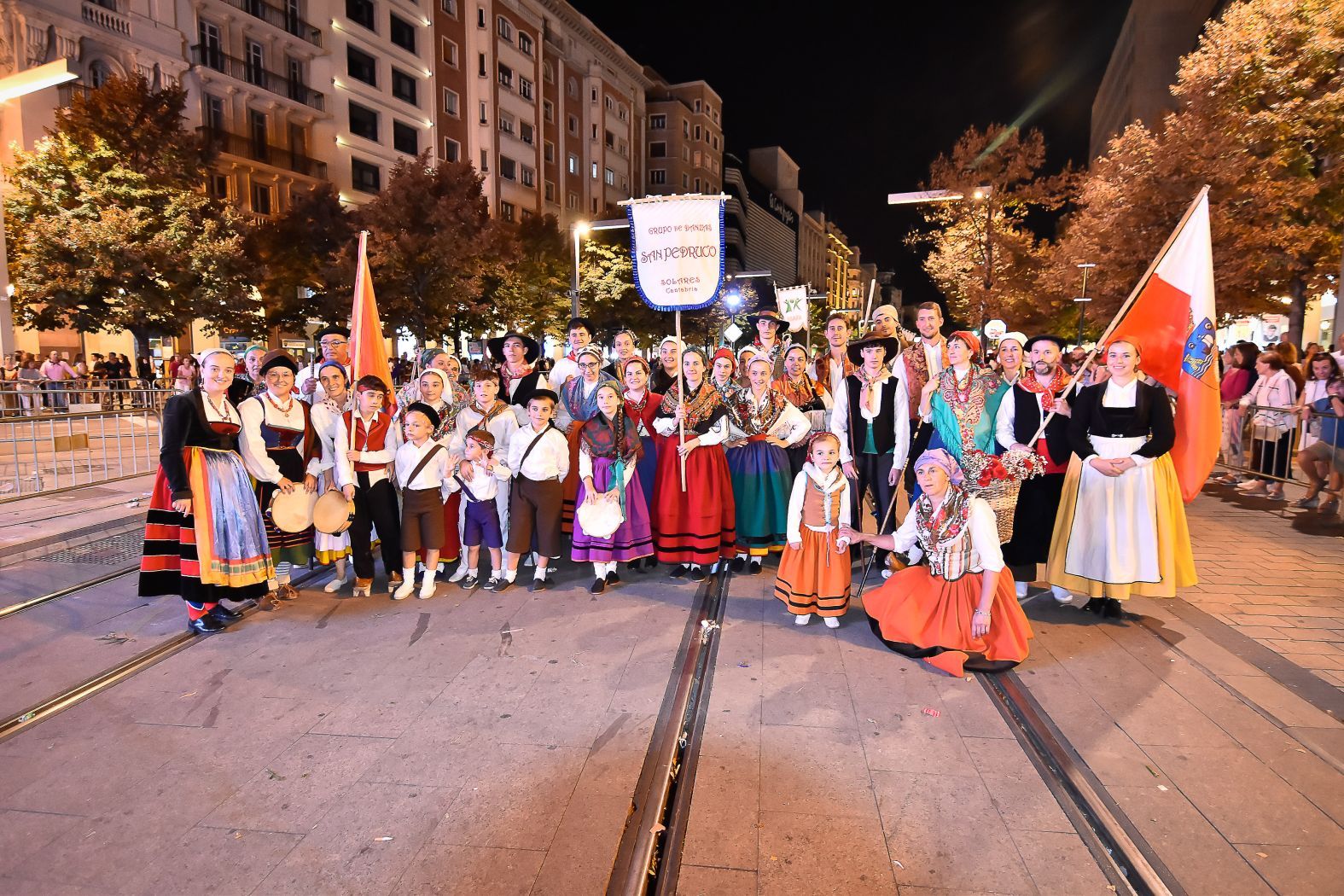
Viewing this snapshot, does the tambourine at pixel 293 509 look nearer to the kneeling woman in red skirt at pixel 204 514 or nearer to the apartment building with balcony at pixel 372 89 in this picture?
the kneeling woman in red skirt at pixel 204 514

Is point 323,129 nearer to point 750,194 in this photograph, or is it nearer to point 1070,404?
point 1070,404

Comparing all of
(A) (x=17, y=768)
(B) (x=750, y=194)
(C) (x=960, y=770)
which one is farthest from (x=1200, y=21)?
(B) (x=750, y=194)

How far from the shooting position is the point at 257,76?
97.9 feet

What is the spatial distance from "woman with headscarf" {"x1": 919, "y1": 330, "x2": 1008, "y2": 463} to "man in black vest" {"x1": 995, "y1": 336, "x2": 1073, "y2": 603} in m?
0.13

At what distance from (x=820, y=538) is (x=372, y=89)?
3719 cm

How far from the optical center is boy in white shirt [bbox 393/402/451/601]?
605 centimetres

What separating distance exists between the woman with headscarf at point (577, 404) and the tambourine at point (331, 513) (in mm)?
1824

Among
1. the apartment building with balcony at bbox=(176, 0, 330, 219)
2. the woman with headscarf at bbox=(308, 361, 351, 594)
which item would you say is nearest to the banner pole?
the woman with headscarf at bbox=(308, 361, 351, 594)

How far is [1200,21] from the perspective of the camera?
37.8m

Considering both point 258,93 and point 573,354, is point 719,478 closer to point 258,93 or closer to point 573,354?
point 573,354

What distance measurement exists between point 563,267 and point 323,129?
38.8ft

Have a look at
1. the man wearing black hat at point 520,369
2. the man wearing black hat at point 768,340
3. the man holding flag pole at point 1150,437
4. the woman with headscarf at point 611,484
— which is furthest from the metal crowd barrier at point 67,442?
the man holding flag pole at point 1150,437

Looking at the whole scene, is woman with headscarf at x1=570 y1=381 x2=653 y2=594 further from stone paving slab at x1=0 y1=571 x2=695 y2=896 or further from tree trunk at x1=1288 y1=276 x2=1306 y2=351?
tree trunk at x1=1288 y1=276 x2=1306 y2=351

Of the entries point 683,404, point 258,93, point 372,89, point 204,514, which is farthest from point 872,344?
point 372,89
